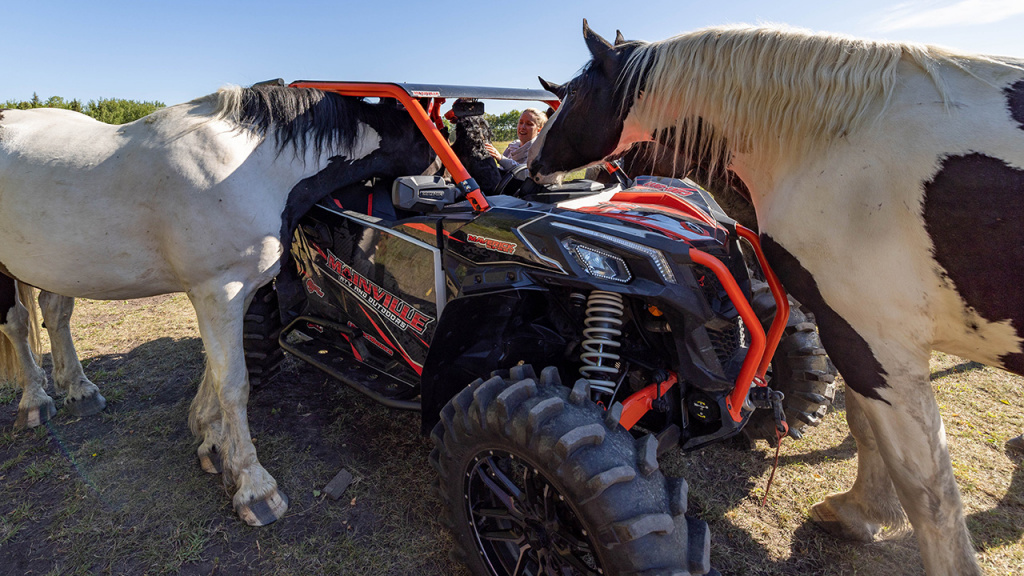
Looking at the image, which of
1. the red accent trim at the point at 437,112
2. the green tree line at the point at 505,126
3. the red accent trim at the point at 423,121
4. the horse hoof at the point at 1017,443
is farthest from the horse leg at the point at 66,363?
the green tree line at the point at 505,126

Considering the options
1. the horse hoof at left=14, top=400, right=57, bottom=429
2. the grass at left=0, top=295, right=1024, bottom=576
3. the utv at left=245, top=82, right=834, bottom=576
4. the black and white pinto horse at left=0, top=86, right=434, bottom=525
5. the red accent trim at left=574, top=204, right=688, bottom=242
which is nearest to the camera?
the utv at left=245, top=82, right=834, bottom=576

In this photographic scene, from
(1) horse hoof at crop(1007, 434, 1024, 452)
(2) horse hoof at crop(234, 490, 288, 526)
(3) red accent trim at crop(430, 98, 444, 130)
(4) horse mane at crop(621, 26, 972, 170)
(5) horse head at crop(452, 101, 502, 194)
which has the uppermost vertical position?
(4) horse mane at crop(621, 26, 972, 170)

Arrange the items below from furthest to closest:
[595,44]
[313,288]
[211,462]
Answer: [313,288]
[211,462]
[595,44]

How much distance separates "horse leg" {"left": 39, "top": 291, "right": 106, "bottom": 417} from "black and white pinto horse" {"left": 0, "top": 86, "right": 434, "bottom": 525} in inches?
53.0

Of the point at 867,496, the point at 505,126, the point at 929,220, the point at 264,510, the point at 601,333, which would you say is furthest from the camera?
the point at 505,126

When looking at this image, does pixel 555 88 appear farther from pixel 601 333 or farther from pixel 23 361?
pixel 23 361

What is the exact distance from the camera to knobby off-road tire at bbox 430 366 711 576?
1550 millimetres

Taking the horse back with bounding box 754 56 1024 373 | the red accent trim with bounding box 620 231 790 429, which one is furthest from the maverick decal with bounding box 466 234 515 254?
the horse back with bounding box 754 56 1024 373

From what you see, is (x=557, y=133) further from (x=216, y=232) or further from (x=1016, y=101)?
(x=216, y=232)

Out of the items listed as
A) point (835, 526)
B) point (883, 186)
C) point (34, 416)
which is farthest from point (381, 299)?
point (34, 416)

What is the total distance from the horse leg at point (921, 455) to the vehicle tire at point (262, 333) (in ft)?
10.8

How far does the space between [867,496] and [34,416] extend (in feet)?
16.8

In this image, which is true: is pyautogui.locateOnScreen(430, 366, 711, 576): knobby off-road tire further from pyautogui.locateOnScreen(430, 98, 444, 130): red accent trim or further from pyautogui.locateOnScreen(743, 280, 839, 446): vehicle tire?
pyautogui.locateOnScreen(430, 98, 444, 130): red accent trim

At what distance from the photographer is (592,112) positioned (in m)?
2.23
